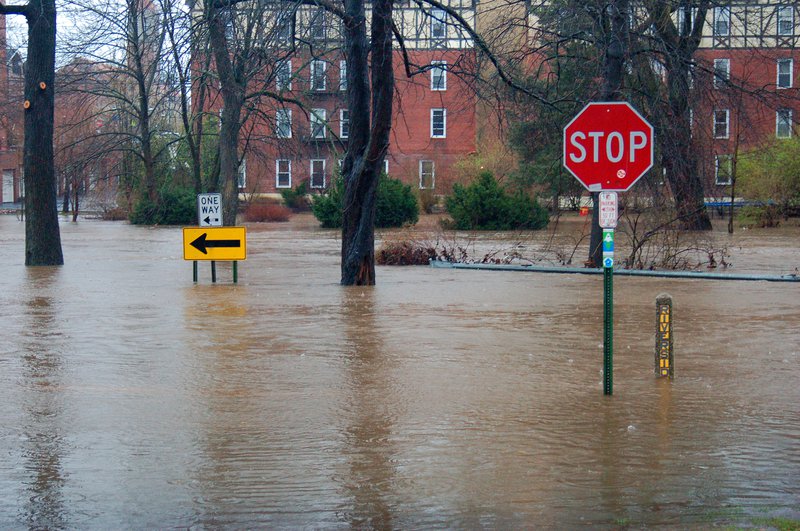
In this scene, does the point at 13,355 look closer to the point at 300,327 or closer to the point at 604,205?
the point at 300,327

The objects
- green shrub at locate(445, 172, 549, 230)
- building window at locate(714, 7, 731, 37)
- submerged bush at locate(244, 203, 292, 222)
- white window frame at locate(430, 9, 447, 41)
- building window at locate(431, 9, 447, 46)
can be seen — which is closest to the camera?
white window frame at locate(430, 9, 447, 41)

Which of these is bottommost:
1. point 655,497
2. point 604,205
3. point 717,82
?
point 655,497

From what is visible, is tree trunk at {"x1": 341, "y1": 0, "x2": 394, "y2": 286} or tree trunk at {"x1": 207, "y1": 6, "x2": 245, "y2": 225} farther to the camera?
tree trunk at {"x1": 207, "y1": 6, "x2": 245, "y2": 225}

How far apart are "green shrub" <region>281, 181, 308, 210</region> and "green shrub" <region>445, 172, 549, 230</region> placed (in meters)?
18.5

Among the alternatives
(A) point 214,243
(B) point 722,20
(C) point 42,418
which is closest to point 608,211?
(C) point 42,418

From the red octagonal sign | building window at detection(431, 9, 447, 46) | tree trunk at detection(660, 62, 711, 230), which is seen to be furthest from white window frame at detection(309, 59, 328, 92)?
the red octagonal sign

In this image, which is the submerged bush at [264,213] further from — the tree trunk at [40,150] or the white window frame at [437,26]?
the white window frame at [437,26]

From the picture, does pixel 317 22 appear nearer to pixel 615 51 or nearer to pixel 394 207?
pixel 615 51

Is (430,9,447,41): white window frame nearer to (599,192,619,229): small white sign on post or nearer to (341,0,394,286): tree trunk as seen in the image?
(341,0,394,286): tree trunk

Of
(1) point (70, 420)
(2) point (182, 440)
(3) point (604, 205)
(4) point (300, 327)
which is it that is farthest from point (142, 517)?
(4) point (300, 327)

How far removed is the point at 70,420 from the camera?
8781 mm

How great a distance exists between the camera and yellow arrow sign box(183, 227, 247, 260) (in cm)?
1930

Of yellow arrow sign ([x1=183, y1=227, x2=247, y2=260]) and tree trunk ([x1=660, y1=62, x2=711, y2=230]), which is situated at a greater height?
tree trunk ([x1=660, y1=62, x2=711, y2=230])

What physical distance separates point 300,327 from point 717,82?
43.4 feet
